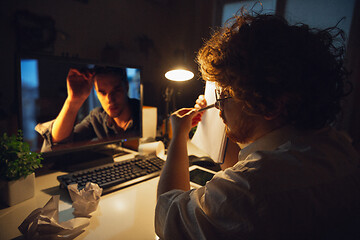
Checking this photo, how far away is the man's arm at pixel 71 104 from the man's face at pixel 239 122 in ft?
2.21

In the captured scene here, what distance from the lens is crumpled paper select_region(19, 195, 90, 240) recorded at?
0.53m

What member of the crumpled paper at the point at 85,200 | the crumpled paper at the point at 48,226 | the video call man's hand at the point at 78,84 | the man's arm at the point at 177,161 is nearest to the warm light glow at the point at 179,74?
the man's arm at the point at 177,161

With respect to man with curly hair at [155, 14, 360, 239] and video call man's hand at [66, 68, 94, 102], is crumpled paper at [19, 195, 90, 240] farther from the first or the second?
video call man's hand at [66, 68, 94, 102]

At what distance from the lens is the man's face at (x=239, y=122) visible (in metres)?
0.58

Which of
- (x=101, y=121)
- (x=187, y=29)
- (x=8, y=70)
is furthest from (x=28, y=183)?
(x=187, y=29)

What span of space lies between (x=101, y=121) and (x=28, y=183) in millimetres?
417

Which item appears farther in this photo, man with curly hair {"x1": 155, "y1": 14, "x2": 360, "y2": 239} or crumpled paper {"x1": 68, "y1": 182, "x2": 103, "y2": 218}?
crumpled paper {"x1": 68, "y1": 182, "x2": 103, "y2": 218}

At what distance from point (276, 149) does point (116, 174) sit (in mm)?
651

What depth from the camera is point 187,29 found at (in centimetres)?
218

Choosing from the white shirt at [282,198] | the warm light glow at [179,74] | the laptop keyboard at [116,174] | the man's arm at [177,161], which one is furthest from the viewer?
the warm light glow at [179,74]

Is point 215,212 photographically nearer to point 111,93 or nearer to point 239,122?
point 239,122

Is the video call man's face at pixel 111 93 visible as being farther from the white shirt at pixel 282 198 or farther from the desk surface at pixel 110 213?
the white shirt at pixel 282 198

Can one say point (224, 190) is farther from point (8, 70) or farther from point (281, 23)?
point (8, 70)

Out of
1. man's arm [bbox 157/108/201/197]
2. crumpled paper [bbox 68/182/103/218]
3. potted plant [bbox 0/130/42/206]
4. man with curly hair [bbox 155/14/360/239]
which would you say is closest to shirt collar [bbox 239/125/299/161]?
man with curly hair [bbox 155/14/360/239]
